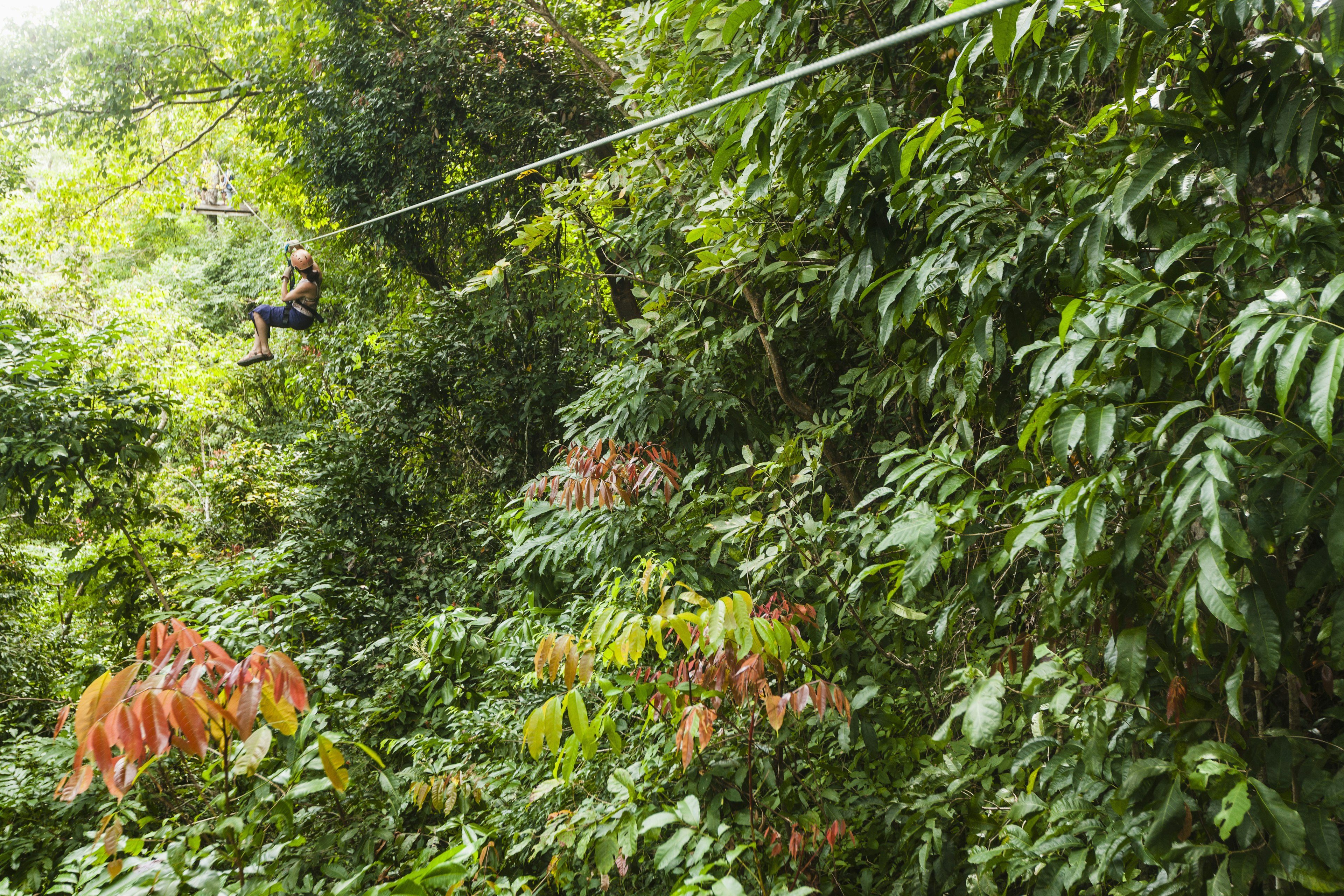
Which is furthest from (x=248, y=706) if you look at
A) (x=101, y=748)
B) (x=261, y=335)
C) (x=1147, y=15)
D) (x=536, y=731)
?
(x=261, y=335)

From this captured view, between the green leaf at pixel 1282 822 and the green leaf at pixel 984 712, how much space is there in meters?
0.41

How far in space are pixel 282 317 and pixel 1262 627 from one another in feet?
19.0

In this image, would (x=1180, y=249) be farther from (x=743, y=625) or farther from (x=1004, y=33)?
(x=743, y=625)

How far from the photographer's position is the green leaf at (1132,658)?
1.31 metres

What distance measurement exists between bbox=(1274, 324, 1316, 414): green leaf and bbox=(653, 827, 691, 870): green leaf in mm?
1294

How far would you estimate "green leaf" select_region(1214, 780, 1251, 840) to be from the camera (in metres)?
1.09

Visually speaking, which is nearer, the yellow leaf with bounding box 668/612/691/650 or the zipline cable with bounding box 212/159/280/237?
the yellow leaf with bounding box 668/612/691/650

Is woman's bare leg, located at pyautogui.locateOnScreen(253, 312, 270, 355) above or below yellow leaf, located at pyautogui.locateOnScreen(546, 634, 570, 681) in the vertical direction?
above

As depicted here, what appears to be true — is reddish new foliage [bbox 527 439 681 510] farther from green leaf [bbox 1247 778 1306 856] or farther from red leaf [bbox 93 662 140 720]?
green leaf [bbox 1247 778 1306 856]

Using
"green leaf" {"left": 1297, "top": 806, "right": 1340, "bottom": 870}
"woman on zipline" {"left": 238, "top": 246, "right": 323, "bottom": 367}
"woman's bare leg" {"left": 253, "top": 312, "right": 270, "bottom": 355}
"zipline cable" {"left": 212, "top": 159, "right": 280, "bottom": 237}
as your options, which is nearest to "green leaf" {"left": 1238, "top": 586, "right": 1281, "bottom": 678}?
"green leaf" {"left": 1297, "top": 806, "right": 1340, "bottom": 870}

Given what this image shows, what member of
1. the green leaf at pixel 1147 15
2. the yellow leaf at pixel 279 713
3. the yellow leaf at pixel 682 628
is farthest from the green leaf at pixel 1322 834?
the yellow leaf at pixel 279 713

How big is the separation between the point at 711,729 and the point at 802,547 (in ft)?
2.26

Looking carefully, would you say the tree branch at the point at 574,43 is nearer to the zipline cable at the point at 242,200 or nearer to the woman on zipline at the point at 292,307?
the woman on zipline at the point at 292,307

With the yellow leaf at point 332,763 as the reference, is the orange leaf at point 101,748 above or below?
above
